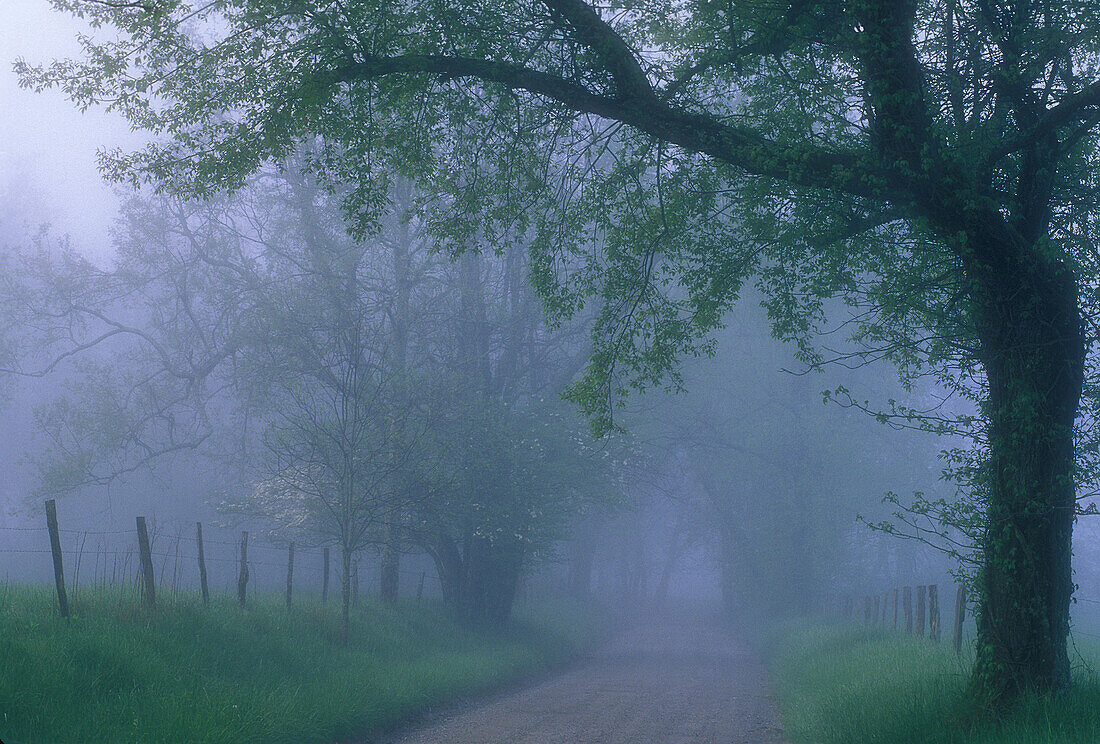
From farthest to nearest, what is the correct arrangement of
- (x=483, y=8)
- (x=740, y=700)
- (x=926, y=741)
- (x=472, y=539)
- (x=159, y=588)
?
(x=472, y=539) < (x=740, y=700) < (x=159, y=588) < (x=483, y=8) < (x=926, y=741)

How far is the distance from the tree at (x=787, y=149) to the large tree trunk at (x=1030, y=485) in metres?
0.03

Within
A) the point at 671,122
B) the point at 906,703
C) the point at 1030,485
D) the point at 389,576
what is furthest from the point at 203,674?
the point at 389,576

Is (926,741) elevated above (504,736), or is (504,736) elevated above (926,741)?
(926,741)

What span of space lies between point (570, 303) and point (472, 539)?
15.7m

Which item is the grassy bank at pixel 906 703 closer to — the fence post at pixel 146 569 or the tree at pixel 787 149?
the tree at pixel 787 149

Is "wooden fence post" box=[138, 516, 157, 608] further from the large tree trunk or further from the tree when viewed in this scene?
the large tree trunk

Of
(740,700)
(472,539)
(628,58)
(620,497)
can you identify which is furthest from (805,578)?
(628,58)

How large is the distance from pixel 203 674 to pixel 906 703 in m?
8.76

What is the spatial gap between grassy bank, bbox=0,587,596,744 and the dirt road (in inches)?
46.6

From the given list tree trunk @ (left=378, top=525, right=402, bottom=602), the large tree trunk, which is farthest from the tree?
tree trunk @ (left=378, top=525, right=402, bottom=602)

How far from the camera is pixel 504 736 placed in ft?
41.2

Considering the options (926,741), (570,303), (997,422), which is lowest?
(926,741)

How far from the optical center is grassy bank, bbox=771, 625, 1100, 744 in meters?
8.24

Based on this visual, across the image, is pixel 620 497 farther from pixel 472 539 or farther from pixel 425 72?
pixel 425 72
